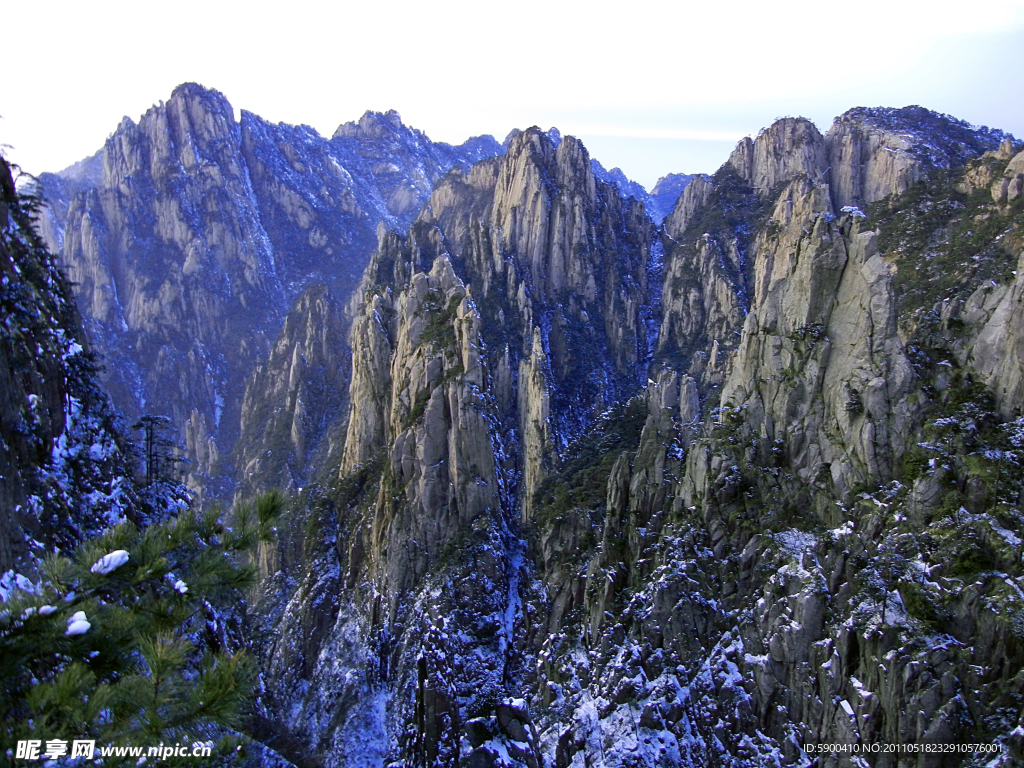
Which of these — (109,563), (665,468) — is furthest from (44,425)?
(665,468)

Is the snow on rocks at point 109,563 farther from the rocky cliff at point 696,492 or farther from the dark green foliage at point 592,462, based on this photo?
the dark green foliage at point 592,462

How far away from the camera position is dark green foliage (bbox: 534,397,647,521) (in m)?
50.7

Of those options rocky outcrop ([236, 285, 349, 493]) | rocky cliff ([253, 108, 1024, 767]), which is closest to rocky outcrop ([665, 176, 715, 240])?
rocky cliff ([253, 108, 1024, 767])

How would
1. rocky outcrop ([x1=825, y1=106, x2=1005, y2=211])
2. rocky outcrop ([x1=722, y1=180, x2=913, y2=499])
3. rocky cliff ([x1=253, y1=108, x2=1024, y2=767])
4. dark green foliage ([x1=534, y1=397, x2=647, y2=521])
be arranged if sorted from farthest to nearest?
rocky outcrop ([x1=825, y1=106, x2=1005, y2=211])
dark green foliage ([x1=534, y1=397, x2=647, y2=521])
rocky outcrop ([x1=722, y1=180, x2=913, y2=499])
rocky cliff ([x1=253, y1=108, x2=1024, y2=767])

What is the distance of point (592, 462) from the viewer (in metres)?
56.3

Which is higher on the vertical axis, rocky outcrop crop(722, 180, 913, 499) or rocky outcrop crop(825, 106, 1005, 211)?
rocky outcrop crop(825, 106, 1005, 211)

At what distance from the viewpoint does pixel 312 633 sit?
2415 inches

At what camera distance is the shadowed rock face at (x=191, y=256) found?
138m

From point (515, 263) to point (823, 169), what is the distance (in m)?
47.5

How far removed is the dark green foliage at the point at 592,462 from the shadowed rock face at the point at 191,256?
9145 cm

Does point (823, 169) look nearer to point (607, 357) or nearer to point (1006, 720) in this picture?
point (607, 357)

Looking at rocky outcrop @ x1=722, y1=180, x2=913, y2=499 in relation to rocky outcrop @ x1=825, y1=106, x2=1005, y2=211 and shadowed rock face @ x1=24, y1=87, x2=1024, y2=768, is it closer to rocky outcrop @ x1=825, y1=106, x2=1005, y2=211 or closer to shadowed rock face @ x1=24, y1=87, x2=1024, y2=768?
shadowed rock face @ x1=24, y1=87, x2=1024, y2=768

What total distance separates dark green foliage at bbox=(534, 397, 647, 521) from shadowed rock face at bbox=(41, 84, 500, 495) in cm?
9145

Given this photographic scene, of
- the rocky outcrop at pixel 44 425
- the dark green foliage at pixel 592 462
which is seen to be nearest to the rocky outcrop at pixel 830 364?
the dark green foliage at pixel 592 462
